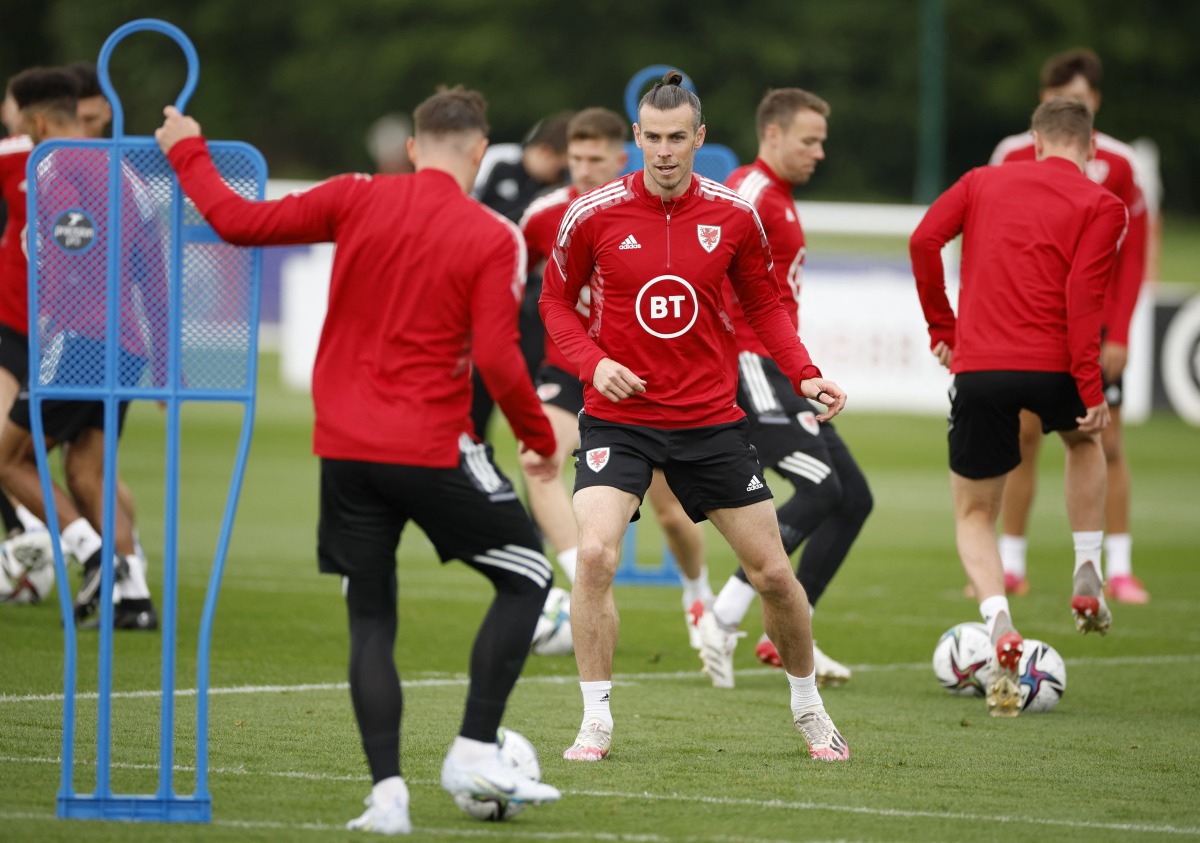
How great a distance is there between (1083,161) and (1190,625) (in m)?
3.59

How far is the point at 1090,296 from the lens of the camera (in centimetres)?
788

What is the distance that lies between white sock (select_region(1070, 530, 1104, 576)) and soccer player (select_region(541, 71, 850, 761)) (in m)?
2.01

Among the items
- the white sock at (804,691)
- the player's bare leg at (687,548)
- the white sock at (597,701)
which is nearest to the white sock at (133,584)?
the player's bare leg at (687,548)

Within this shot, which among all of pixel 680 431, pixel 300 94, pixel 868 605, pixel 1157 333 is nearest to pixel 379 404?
pixel 680 431

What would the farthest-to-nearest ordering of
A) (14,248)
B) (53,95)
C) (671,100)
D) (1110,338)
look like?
(1110,338) → (14,248) → (53,95) → (671,100)

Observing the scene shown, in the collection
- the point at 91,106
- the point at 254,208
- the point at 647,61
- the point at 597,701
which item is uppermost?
the point at 254,208

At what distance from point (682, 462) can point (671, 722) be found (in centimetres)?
129

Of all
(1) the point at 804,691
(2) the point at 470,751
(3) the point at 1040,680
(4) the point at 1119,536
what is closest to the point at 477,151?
(2) the point at 470,751

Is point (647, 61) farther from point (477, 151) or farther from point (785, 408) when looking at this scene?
point (477, 151)

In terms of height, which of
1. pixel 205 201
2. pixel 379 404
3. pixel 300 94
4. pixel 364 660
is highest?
pixel 205 201

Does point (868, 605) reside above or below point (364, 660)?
below

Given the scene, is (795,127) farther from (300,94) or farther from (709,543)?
(300,94)

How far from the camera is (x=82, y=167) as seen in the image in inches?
223

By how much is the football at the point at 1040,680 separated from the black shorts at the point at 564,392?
294 cm
